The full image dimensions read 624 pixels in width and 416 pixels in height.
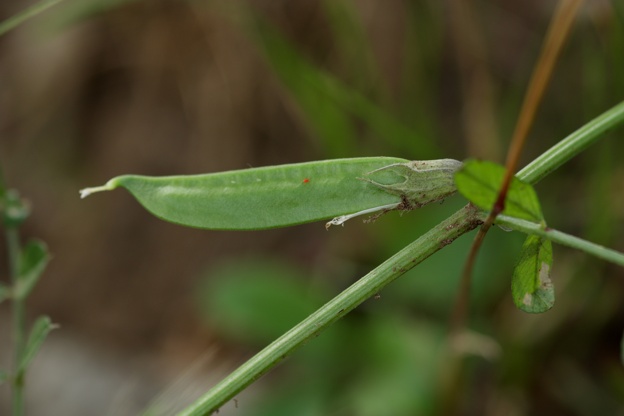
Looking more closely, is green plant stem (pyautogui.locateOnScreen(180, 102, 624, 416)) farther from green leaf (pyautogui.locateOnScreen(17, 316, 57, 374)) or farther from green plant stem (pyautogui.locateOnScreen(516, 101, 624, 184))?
green leaf (pyautogui.locateOnScreen(17, 316, 57, 374))

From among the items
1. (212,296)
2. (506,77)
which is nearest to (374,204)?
(212,296)

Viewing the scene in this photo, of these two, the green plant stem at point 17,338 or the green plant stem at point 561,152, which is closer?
the green plant stem at point 561,152

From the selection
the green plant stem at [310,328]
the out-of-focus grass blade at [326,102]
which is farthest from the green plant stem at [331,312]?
the out-of-focus grass blade at [326,102]

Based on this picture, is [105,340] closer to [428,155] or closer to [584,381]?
[428,155]

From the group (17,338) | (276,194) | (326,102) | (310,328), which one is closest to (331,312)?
(310,328)

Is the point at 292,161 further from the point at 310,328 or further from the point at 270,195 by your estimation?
the point at 310,328

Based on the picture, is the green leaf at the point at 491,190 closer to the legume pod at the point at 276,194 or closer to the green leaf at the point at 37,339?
the legume pod at the point at 276,194
